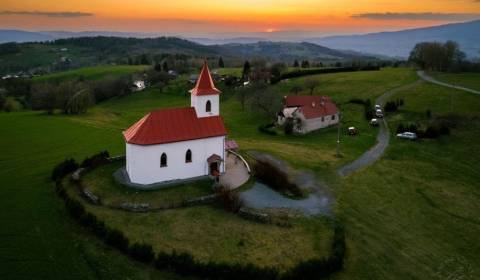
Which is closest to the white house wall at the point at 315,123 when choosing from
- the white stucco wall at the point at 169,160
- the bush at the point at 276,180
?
the bush at the point at 276,180

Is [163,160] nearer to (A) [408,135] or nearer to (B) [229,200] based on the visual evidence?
(B) [229,200]

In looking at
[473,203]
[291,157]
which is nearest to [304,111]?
[291,157]

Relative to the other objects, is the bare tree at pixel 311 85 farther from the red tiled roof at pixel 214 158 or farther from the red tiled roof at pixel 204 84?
the red tiled roof at pixel 214 158

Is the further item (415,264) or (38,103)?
(38,103)

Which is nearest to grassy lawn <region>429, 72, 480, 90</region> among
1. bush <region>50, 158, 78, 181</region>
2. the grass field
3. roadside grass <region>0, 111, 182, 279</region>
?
the grass field

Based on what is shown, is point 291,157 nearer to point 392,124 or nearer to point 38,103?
point 392,124

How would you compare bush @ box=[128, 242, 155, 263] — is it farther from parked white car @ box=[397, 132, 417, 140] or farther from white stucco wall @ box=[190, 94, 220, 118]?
parked white car @ box=[397, 132, 417, 140]

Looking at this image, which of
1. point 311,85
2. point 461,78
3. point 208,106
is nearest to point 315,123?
point 311,85
